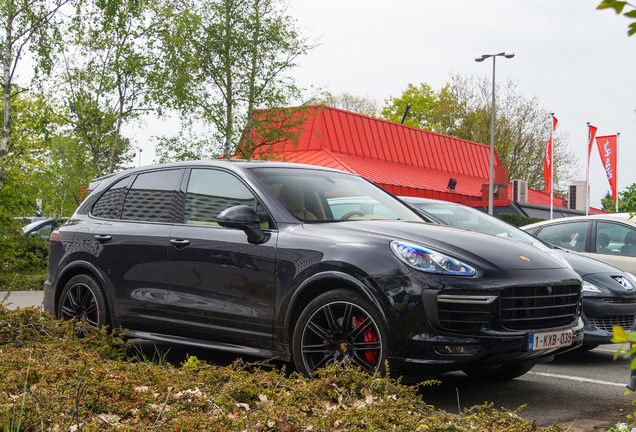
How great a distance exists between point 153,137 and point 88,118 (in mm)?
3392

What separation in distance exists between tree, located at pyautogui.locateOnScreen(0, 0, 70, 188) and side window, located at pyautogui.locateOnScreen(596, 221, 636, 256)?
12.2 m

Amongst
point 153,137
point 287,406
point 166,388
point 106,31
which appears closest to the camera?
point 287,406

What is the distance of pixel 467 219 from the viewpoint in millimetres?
8641

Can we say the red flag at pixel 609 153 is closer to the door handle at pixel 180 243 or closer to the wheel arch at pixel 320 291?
the door handle at pixel 180 243

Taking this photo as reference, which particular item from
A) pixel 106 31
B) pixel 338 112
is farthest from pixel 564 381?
pixel 338 112

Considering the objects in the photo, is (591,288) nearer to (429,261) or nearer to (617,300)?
(617,300)

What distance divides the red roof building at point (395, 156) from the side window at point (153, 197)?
1863 centimetres

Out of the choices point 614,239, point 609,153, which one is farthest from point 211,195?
point 609,153

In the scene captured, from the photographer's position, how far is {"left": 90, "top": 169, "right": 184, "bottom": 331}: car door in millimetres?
5820

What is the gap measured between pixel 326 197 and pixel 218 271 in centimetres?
101

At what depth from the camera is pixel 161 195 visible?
621 centimetres

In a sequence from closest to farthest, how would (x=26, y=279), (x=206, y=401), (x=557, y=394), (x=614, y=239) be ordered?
(x=206, y=401) → (x=557, y=394) → (x=614, y=239) → (x=26, y=279)

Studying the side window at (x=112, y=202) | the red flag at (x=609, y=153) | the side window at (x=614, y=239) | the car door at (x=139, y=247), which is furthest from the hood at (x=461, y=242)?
the red flag at (x=609, y=153)

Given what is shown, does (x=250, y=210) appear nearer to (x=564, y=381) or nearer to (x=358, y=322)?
(x=358, y=322)
